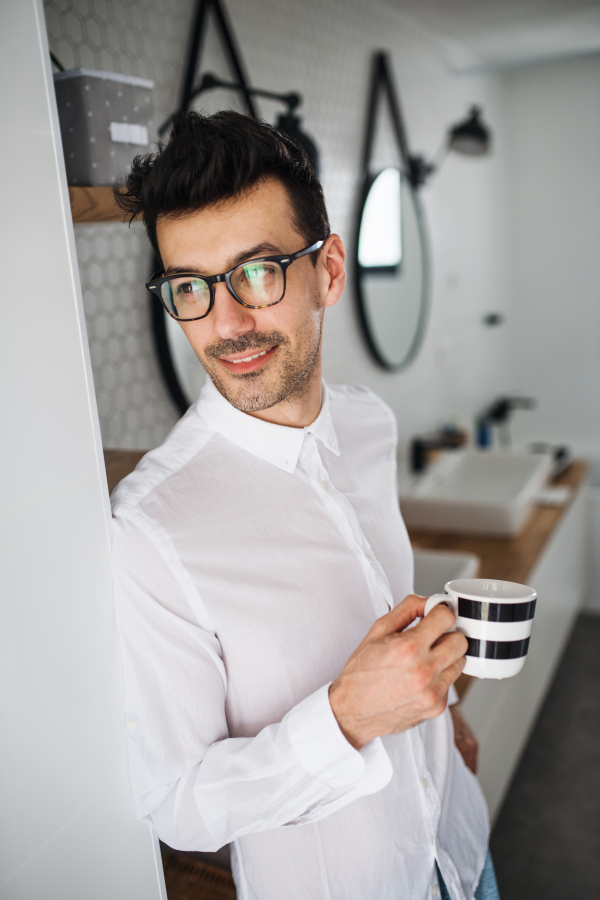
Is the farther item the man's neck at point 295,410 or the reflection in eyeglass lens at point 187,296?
the man's neck at point 295,410

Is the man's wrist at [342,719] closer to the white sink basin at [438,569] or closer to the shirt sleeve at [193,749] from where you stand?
the shirt sleeve at [193,749]

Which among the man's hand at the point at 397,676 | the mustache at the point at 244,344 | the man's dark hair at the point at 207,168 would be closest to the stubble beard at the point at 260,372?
the mustache at the point at 244,344

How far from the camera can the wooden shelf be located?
79 cm

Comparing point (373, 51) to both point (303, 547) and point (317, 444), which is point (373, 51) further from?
point (303, 547)

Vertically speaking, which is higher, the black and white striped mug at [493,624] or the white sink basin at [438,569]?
the black and white striped mug at [493,624]

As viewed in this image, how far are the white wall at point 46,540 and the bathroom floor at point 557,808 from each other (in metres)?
1.58

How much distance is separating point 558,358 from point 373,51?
6.67 ft

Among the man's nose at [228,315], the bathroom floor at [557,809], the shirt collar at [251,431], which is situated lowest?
the bathroom floor at [557,809]


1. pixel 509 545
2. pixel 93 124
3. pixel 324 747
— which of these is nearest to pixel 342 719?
Answer: pixel 324 747

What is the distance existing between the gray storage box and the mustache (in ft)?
0.76

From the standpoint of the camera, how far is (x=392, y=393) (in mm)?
2547

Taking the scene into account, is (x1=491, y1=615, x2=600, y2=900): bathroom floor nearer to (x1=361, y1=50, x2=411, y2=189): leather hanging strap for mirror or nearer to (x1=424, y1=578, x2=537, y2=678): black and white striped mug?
(x1=424, y1=578, x2=537, y2=678): black and white striped mug

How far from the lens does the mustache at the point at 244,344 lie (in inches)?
32.0

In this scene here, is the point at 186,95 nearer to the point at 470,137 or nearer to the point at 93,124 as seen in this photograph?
the point at 93,124
